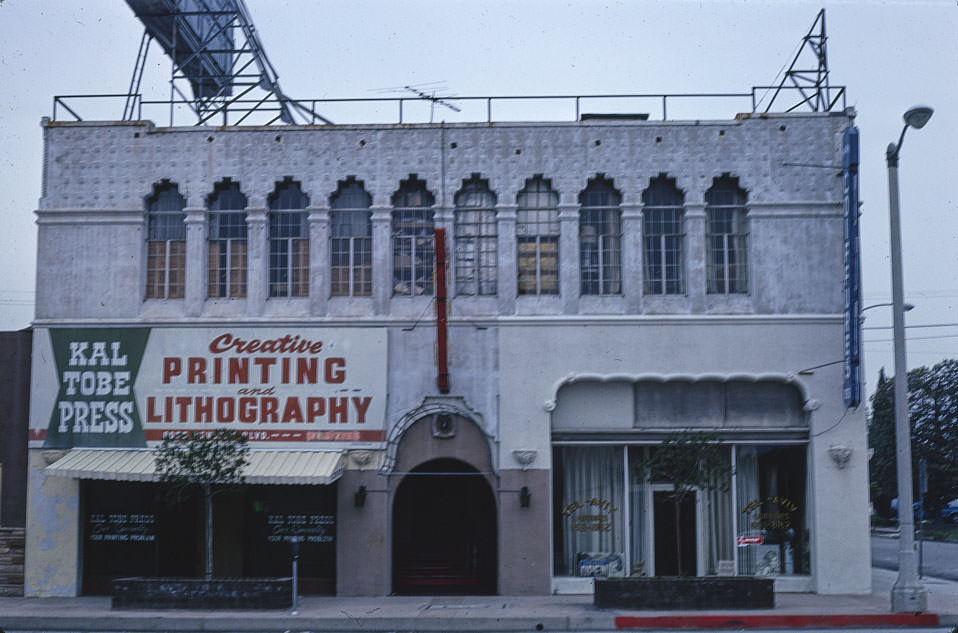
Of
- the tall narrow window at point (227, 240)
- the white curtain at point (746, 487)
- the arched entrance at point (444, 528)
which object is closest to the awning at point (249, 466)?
the arched entrance at point (444, 528)

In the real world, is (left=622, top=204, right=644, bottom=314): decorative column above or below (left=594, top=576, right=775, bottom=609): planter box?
above

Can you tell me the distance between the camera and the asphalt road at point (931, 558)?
28.7m

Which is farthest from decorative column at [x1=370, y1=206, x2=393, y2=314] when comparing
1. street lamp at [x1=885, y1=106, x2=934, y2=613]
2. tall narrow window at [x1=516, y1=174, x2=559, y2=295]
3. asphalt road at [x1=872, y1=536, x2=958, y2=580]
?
asphalt road at [x1=872, y1=536, x2=958, y2=580]

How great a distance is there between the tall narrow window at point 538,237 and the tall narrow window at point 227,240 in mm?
6320

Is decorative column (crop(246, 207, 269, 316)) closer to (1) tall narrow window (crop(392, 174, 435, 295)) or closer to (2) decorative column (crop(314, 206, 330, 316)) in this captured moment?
(2) decorative column (crop(314, 206, 330, 316))

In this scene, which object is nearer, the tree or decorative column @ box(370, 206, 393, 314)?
decorative column @ box(370, 206, 393, 314)

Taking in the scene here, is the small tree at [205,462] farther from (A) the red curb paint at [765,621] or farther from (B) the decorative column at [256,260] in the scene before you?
(A) the red curb paint at [765,621]

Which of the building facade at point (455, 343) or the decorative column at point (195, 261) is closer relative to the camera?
the building facade at point (455, 343)

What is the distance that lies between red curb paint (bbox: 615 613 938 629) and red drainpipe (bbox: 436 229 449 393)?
6.65 metres

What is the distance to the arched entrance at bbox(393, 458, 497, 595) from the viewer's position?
24.2 metres

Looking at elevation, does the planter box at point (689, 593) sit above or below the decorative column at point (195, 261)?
below

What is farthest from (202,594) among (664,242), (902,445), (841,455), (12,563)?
(841,455)

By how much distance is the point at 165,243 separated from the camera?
24.5 metres

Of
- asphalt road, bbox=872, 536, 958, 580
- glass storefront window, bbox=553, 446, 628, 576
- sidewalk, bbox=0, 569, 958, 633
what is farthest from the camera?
asphalt road, bbox=872, 536, 958, 580
